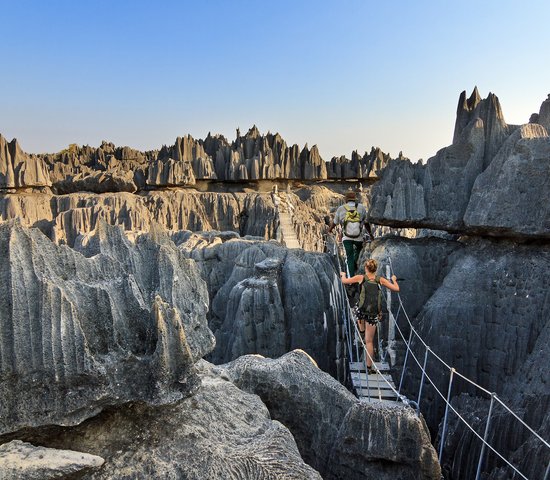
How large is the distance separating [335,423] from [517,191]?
3.95m

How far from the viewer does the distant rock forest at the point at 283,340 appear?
2.29 metres

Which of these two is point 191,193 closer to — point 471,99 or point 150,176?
point 150,176

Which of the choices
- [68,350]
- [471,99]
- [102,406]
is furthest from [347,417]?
[471,99]

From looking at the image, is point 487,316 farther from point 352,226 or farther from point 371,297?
point 371,297

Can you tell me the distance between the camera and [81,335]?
91.4 inches

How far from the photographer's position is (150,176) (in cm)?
2605

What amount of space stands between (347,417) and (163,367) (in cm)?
Result: 164

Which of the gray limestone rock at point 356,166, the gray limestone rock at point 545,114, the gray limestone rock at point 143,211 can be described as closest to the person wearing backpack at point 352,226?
the gray limestone rock at point 545,114

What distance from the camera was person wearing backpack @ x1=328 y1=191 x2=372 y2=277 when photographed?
21.7 ft

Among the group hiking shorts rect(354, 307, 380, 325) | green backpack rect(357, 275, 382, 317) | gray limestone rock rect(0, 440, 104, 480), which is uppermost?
green backpack rect(357, 275, 382, 317)

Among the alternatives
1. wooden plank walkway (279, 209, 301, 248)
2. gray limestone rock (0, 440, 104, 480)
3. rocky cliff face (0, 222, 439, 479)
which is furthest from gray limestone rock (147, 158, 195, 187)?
gray limestone rock (0, 440, 104, 480)

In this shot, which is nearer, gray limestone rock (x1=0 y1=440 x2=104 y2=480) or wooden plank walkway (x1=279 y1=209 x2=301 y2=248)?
gray limestone rock (x1=0 y1=440 x2=104 y2=480)

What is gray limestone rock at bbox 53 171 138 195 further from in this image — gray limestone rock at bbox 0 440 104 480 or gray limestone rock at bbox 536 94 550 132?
gray limestone rock at bbox 0 440 104 480

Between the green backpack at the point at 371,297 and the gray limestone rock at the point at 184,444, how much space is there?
201 cm
